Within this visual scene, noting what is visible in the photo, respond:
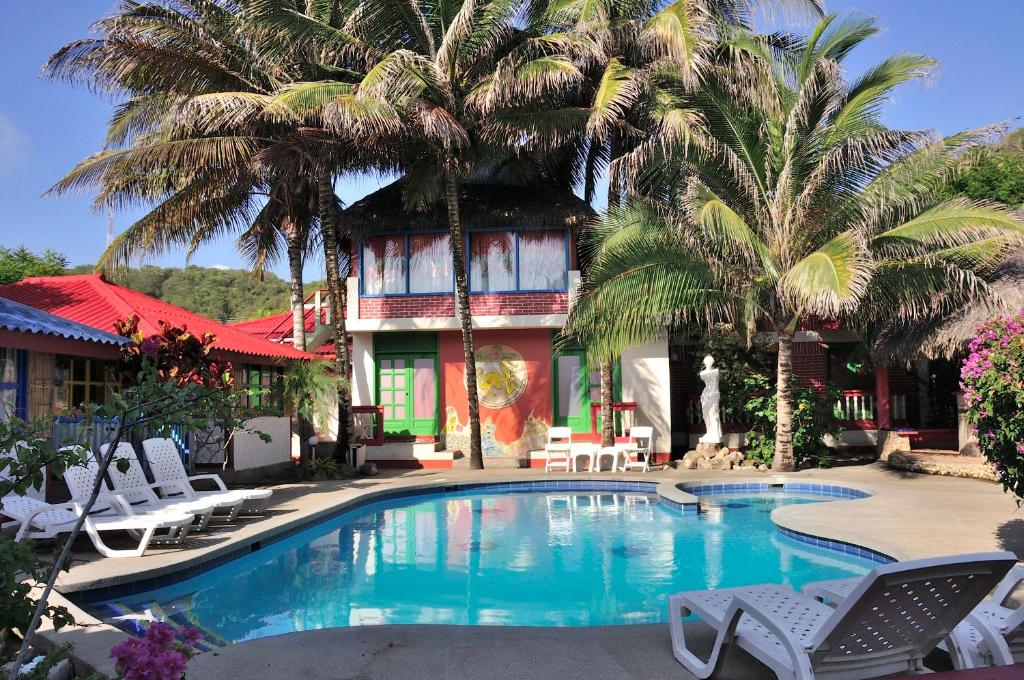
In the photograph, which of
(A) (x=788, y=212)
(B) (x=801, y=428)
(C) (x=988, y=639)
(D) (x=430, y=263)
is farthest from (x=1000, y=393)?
(D) (x=430, y=263)

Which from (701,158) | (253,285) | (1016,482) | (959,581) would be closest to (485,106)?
(701,158)

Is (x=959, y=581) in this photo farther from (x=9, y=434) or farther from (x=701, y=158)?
(x=701, y=158)

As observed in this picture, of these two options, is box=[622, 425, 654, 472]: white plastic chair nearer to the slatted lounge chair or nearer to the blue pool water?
the blue pool water

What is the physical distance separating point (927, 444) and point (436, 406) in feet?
33.6

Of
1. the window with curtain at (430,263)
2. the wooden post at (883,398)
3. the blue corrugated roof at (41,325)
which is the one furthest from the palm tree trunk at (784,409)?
the blue corrugated roof at (41,325)

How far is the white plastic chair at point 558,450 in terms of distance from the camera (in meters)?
15.2

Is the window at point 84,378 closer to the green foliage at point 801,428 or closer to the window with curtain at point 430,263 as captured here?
the window with curtain at point 430,263

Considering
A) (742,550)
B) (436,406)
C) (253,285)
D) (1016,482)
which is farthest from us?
(253,285)

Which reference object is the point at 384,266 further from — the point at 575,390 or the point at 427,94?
the point at 575,390

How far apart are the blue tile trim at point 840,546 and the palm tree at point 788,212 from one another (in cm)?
449

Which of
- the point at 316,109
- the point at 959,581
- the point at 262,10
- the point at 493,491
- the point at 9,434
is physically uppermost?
the point at 262,10

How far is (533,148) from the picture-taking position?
15789 mm

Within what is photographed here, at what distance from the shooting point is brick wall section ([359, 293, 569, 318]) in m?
16.5

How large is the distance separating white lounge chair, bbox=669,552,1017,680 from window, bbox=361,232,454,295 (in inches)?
533
